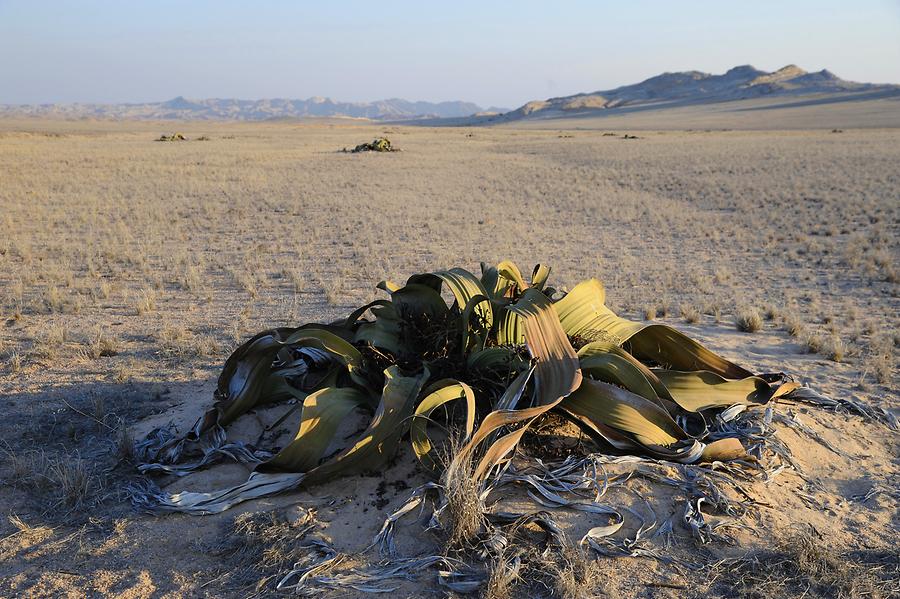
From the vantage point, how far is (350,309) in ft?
22.1

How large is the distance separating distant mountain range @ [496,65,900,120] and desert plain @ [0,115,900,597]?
92240mm

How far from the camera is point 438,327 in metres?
3.48

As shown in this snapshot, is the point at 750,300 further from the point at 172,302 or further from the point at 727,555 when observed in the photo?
the point at 172,302

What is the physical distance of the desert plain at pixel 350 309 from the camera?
257 cm

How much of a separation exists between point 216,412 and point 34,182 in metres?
17.6

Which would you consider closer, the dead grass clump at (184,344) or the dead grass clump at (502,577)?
the dead grass clump at (502,577)

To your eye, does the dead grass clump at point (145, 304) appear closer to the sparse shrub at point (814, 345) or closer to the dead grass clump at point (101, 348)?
the dead grass clump at point (101, 348)

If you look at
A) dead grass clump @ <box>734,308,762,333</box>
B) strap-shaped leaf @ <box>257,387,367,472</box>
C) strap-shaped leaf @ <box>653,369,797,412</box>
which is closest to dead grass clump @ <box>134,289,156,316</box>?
strap-shaped leaf @ <box>257,387,367,472</box>

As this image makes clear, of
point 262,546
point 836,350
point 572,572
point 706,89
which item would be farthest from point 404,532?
point 706,89

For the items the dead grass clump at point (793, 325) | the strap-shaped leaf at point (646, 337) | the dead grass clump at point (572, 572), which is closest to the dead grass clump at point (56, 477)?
the dead grass clump at point (572, 572)

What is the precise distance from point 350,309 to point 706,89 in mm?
139466

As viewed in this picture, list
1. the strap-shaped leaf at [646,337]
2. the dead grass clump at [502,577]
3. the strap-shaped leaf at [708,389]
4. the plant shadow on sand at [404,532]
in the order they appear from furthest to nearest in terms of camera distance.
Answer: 1. the strap-shaped leaf at [646,337]
2. the strap-shaped leaf at [708,389]
3. the plant shadow on sand at [404,532]
4. the dead grass clump at [502,577]

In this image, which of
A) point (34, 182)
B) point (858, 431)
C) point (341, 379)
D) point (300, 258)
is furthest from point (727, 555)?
point (34, 182)

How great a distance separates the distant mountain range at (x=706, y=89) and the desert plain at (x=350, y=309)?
3631 inches
